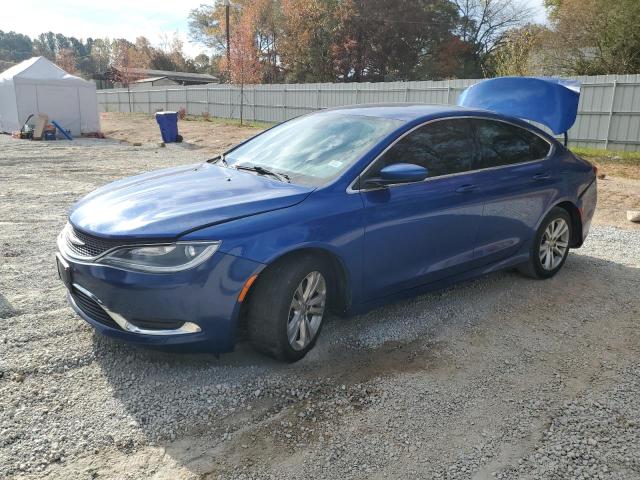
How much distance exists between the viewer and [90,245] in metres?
3.25

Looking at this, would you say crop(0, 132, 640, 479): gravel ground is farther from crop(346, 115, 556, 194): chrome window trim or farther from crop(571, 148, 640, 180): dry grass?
crop(571, 148, 640, 180): dry grass

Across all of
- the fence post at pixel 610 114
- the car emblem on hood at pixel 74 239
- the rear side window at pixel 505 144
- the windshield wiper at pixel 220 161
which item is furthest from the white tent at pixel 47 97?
the rear side window at pixel 505 144

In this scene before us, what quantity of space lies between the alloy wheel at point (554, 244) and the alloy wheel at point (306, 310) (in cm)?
259

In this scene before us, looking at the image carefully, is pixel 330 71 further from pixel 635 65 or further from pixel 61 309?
pixel 61 309

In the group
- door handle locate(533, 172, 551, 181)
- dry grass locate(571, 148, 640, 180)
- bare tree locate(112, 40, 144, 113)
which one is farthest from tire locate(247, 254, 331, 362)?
bare tree locate(112, 40, 144, 113)

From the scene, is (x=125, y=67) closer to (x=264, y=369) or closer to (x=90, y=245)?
(x=90, y=245)

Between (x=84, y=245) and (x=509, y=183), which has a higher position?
(x=509, y=183)

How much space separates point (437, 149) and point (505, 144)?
0.89 m

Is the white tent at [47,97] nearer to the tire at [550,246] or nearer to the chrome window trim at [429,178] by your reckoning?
the chrome window trim at [429,178]

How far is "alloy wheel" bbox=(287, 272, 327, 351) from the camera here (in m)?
3.40

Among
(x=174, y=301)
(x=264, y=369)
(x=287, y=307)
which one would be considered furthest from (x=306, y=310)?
(x=174, y=301)

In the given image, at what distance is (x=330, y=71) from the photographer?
40312 millimetres

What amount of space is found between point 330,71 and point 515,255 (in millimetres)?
37571

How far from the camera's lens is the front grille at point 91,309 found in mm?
3207
